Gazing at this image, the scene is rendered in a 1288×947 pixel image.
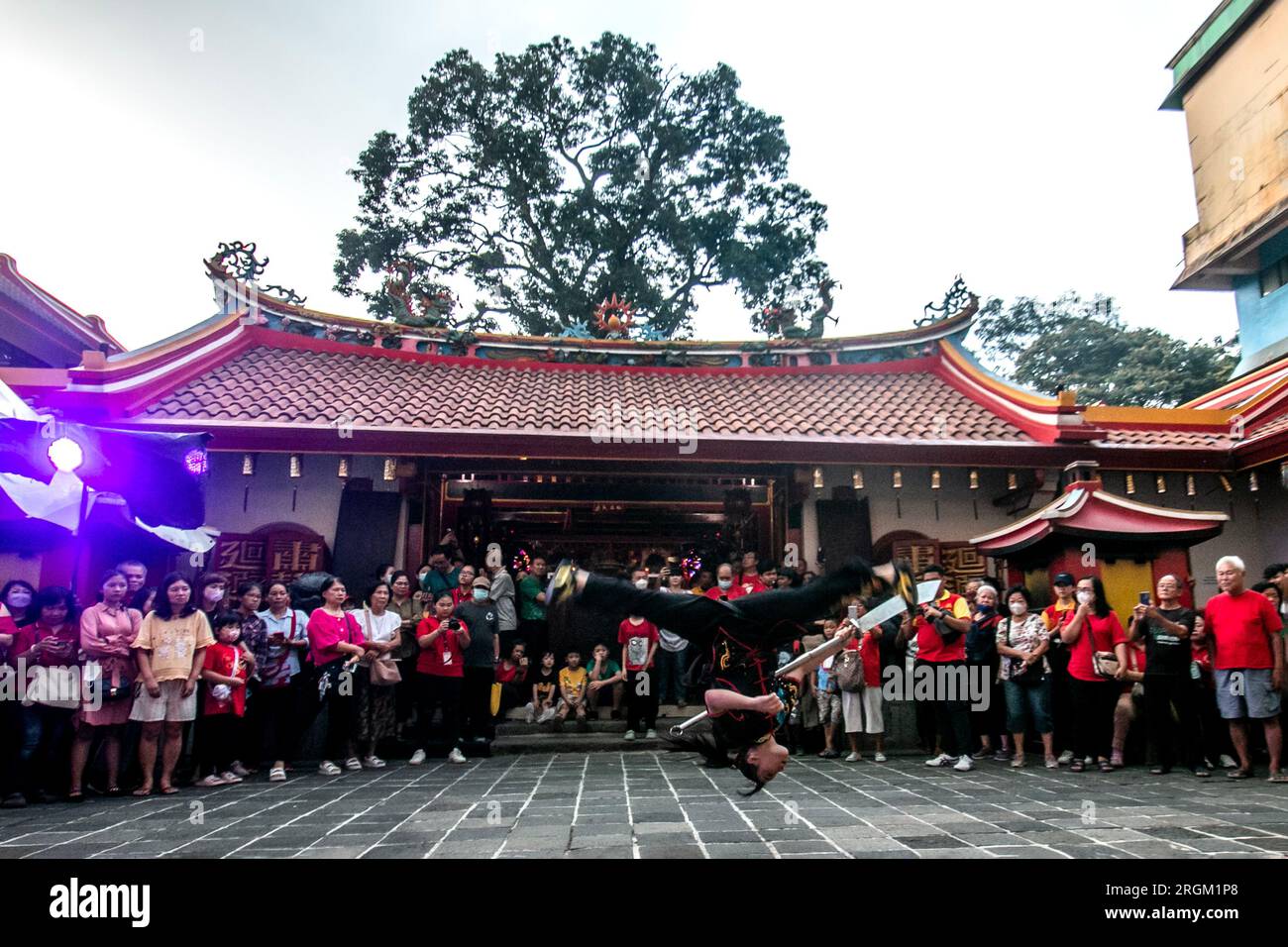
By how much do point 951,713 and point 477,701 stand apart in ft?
15.9

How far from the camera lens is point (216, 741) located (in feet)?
24.3

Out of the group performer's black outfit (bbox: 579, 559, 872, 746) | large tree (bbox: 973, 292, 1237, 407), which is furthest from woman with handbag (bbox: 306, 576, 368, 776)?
large tree (bbox: 973, 292, 1237, 407)

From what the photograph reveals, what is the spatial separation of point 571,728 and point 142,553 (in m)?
5.33

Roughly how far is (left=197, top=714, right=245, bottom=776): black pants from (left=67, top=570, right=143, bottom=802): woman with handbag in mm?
614

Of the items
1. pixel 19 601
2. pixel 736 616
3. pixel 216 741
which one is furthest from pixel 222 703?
pixel 736 616

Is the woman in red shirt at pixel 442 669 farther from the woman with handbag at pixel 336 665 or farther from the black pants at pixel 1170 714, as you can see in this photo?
the black pants at pixel 1170 714

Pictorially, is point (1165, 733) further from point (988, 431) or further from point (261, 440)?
point (261, 440)

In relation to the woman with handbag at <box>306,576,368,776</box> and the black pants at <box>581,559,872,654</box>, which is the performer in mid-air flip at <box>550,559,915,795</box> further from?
the woman with handbag at <box>306,576,368,776</box>

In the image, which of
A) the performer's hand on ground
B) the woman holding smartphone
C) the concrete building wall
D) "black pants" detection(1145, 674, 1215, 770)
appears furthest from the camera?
the concrete building wall

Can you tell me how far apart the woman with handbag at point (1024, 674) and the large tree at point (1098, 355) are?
1253 centimetres

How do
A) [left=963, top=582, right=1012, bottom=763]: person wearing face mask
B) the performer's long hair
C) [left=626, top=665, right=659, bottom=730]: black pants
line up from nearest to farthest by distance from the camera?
the performer's long hair < [left=963, top=582, right=1012, bottom=763]: person wearing face mask < [left=626, top=665, right=659, bottom=730]: black pants

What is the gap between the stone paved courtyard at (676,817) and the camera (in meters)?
4.73

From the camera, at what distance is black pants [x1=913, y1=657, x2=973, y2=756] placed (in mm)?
8062
